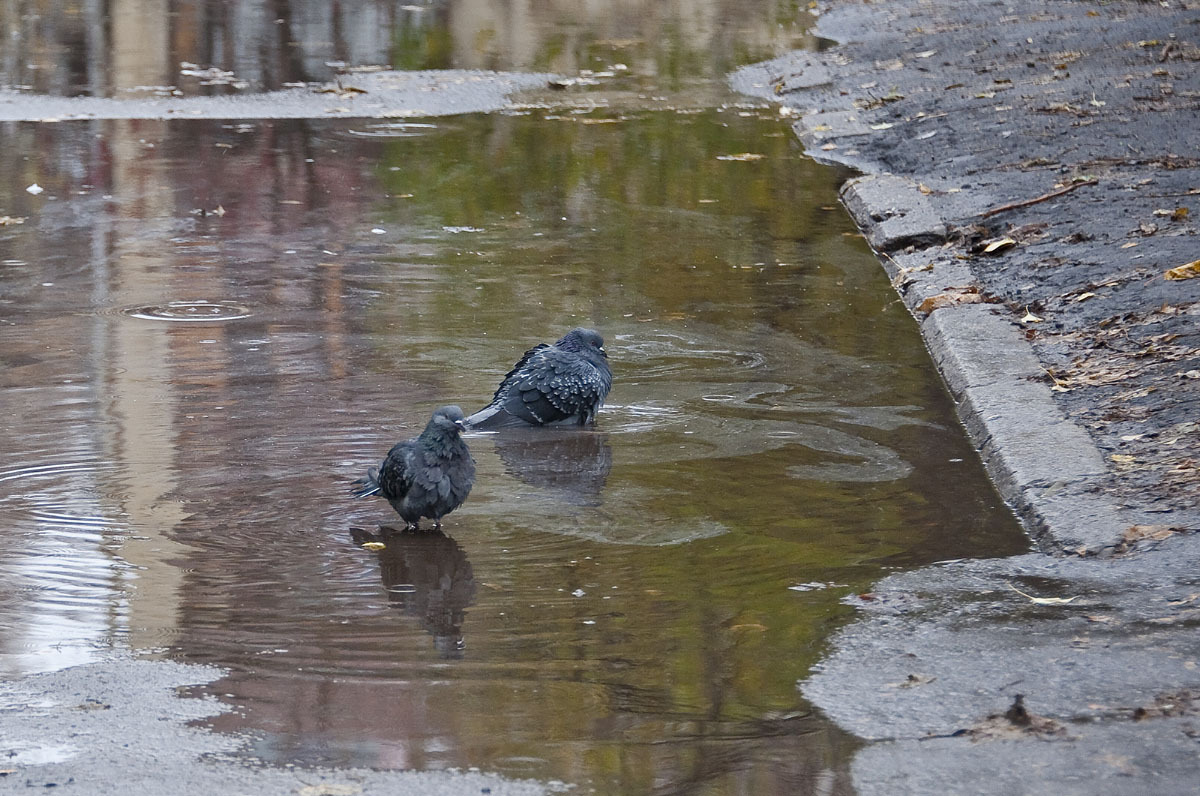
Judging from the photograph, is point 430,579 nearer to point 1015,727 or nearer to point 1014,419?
point 1015,727

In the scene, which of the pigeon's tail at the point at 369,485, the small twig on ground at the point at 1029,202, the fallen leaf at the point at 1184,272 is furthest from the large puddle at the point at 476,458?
the fallen leaf at the point at 1184,272

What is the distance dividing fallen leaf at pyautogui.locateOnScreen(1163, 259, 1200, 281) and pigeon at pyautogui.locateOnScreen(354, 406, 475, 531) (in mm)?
3668

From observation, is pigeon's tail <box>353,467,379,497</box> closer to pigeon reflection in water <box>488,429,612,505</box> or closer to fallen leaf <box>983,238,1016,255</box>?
pigeon reflection in water <box>488,429,612,505</box>

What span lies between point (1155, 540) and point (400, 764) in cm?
240

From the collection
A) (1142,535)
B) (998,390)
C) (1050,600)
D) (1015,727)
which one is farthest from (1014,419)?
(1015,727)

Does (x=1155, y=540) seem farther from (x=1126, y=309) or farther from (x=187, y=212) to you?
(x=187, y=212)

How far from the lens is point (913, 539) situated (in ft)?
16.7

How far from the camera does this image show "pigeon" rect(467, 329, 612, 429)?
20.6 feet

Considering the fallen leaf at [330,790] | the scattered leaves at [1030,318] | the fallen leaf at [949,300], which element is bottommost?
the fallen leaf at [330,790]

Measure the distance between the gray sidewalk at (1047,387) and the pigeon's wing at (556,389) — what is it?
151 cm

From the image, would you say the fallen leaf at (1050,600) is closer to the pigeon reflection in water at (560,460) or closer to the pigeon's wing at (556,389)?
the pigeon reflection in water at (560,460)

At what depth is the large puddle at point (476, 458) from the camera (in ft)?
12.9

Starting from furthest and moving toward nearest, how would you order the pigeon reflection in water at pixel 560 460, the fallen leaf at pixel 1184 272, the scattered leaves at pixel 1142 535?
the fallen leaf at pixel 1184 272 < the pigeon reflection in water at pixel 560 460 < the scattered leaves at pixel 1142 535

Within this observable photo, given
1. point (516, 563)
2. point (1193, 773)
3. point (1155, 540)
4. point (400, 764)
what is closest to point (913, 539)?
point (1155, 540)
